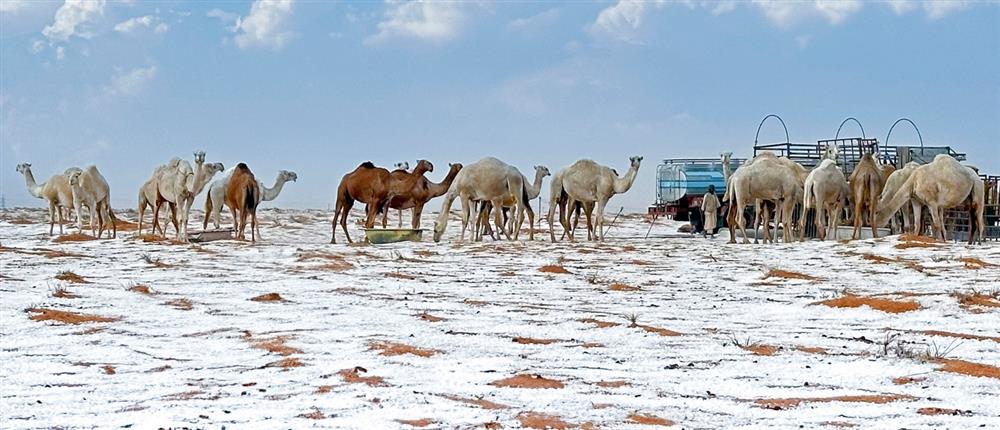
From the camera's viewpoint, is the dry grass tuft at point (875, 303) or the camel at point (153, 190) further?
the camel at point (153, 190)

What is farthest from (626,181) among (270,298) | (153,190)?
(270,298)

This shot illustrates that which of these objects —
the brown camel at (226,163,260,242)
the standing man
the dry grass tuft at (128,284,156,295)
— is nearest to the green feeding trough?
the brown camel at (226,163,260,242)

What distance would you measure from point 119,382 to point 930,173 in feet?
62.4

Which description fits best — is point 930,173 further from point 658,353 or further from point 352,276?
point 658,353

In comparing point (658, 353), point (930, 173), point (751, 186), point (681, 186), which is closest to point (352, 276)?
point (658, 353)

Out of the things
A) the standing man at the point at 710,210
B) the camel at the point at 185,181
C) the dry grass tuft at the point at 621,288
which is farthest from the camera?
the standing man at the point at 710,210

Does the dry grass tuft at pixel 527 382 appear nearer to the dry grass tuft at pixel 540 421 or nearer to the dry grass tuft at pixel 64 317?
the dry grass tuft at pixel 540 421

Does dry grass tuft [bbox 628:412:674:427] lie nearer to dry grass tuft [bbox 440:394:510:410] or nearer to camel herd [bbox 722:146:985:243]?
dry grass tuft [bbox 440:394:510:410]

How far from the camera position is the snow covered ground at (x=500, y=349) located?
15.3ft

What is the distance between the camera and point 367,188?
955 inches

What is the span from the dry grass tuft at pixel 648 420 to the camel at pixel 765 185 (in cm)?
1766

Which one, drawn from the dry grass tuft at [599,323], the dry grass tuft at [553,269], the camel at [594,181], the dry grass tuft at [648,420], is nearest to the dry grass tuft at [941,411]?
the dry grass tuft at [648,420]

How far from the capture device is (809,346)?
6465 mm

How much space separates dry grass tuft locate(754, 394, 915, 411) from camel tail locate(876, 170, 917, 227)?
717 inches
